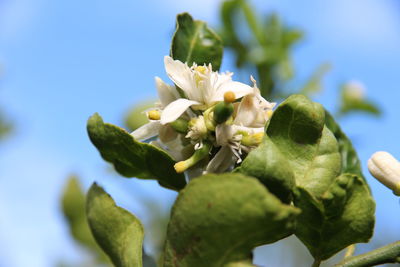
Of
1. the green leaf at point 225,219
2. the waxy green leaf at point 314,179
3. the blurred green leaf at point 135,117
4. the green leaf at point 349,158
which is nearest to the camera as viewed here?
the green leaf at point 225,219

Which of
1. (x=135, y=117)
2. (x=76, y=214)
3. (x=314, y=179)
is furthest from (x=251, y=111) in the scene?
(x=76, y=214)

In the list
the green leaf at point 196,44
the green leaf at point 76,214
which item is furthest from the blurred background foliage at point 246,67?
the green leaf at point 196,44

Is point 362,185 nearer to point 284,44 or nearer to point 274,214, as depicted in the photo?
point 274,214

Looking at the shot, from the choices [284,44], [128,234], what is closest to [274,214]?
[128,234]

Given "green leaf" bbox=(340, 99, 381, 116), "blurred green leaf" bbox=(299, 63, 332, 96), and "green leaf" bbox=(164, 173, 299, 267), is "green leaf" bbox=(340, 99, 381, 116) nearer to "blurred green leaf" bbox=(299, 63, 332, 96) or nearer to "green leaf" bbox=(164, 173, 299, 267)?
"blurred green leaf" bbox=(299, 63, 332, 96)

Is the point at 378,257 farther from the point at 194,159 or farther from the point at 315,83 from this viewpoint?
the point at 315,83

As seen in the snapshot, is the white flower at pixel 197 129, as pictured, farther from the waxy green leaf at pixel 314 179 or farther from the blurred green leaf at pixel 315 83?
the blurred green leaf at pixel 315 83

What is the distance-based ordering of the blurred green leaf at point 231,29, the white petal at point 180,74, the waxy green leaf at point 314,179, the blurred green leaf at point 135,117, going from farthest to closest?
the blurred green leaf at point 231,29
the blurred green leaf at point 135,117
the white petal at point 180,74
the waxy green leaf at point 314,179

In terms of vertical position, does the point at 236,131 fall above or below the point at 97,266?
above

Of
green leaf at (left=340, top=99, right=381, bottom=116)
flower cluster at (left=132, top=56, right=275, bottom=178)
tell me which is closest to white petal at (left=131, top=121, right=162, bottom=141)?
flower cluster at (left=132, top=56, right=275, bottom=178)
